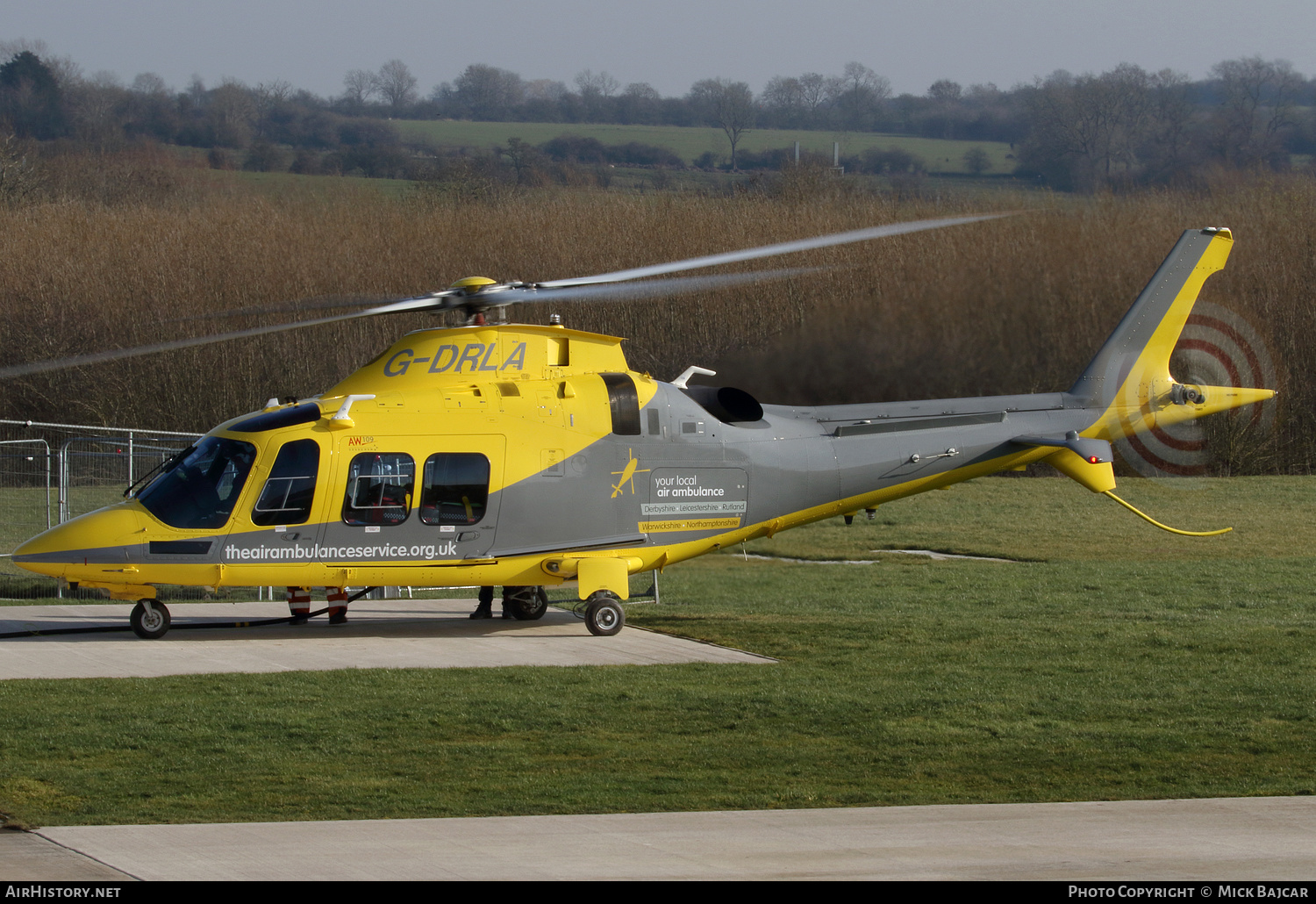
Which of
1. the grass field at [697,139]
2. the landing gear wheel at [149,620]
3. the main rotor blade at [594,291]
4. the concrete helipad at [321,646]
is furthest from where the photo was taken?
the grass field at [697,139]

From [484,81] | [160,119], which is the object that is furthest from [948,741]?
[484,81]

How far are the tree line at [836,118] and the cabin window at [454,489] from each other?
3309 centimetres

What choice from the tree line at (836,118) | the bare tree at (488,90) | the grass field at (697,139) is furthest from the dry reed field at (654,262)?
the bare tree at (488,90)

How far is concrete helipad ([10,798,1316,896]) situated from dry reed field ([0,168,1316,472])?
68.6 feet

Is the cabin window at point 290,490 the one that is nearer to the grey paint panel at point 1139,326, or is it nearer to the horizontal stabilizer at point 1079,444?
the horizontal stabilizer at point 1079,444

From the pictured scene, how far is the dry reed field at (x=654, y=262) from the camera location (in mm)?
29531

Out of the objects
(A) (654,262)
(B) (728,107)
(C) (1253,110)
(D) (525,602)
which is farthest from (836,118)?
(D) (525,602)

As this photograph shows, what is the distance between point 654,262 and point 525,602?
762 inches

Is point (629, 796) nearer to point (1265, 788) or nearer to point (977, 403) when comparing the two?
point (1265, 788)

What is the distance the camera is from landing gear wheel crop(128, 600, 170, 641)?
1377 centimetres

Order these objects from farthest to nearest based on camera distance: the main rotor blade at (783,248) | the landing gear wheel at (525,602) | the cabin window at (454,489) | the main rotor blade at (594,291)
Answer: the landing gear wheel at (525,602)
the cabin window at (454,489)
the main rotor blade at (594,291)
the main rotor blade at (783,248)

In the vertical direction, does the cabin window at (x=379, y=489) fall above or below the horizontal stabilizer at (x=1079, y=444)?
below

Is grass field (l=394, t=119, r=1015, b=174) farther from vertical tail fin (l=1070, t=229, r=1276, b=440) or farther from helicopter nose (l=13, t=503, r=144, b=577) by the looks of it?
helicopter nose (l=13, t=503, r=144, b=577)

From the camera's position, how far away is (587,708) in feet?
35.2
